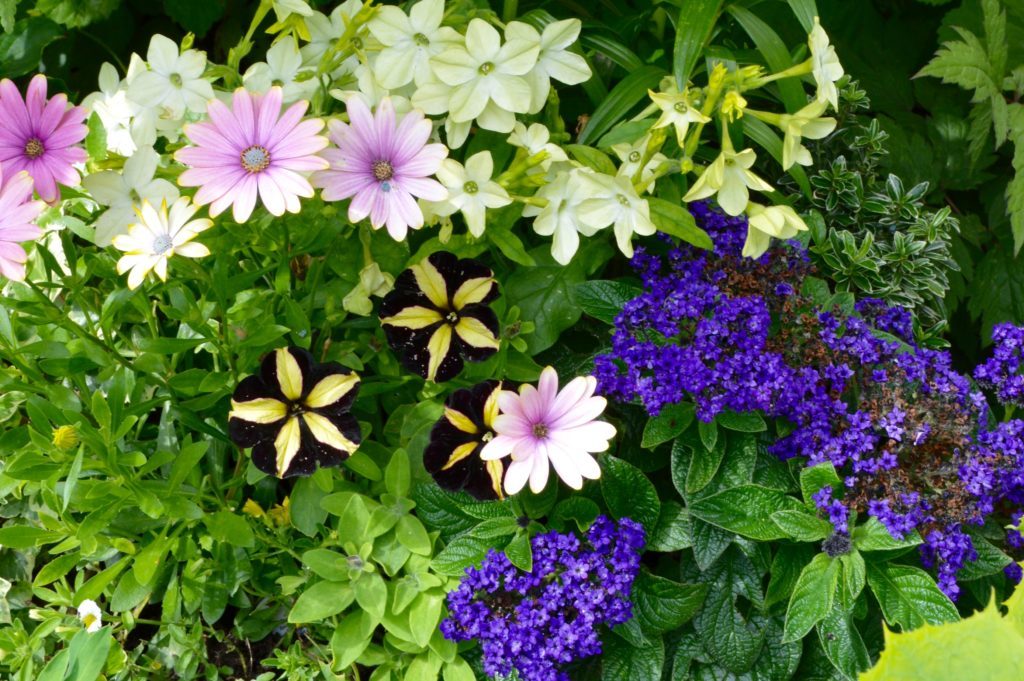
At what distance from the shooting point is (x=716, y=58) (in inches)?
64.3

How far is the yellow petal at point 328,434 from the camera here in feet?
4.66

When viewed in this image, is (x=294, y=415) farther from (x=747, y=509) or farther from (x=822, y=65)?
(x=822, y=65)

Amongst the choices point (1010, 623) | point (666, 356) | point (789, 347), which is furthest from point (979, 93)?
point (1010, 623)

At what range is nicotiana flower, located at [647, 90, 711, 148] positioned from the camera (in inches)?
51.0

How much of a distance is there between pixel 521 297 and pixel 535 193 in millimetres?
227

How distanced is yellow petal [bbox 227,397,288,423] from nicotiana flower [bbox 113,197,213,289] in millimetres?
216

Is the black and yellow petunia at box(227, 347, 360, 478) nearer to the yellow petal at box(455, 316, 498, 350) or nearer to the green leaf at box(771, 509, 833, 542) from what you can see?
the yellow petal at box(455, 316, 498, 350)

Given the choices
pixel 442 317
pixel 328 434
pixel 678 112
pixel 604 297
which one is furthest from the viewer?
pixel 604 297

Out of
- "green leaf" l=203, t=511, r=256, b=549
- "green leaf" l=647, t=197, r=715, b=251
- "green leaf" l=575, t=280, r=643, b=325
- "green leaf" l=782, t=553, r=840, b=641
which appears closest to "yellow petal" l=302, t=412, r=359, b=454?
"green leaf" l=203, t=511, r=256, b=549

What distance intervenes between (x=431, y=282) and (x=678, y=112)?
0.45m

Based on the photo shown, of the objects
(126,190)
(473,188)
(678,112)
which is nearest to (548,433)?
(473,188)

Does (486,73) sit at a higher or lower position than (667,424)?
higher

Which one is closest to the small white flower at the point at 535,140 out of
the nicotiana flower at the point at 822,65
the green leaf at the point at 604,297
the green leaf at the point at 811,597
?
the green leaf at the point at 604,297

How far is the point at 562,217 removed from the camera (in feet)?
4.81
